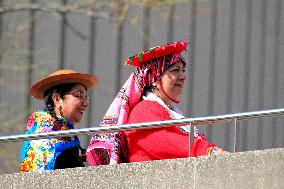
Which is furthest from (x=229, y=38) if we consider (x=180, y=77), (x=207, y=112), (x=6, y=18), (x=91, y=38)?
(x=180, y=77)

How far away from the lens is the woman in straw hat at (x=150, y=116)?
5.84 metres

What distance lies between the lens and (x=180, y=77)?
245 inches

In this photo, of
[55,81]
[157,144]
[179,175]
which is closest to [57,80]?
[55,81]

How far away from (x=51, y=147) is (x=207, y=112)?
431 centimetres

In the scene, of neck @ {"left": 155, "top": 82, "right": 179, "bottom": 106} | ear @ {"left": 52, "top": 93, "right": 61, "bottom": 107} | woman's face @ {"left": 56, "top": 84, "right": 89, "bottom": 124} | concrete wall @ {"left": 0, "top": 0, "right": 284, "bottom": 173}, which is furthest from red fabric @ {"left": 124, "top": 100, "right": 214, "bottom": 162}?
concrete wall @ {"left": 0, "top": 0, "right": 284, "bottom": 173}

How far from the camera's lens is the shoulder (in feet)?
19.5

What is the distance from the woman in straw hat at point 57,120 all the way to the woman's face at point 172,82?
0.45 meters

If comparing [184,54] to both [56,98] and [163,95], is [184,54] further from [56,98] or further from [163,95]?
[56,98]

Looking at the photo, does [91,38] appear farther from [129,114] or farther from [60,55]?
[129,114]

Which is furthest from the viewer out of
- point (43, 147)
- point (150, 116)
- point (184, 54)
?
point (184, 54)

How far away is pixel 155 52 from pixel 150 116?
0.42m

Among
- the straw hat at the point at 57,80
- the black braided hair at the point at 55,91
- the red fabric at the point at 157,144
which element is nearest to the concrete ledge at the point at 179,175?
the red fabric at the point at 157,144

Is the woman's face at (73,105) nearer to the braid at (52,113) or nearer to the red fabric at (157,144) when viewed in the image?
the braid at (52,113)

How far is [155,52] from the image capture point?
20.2 ft
